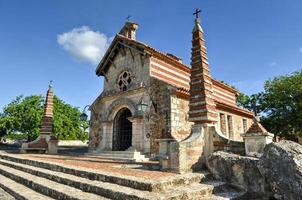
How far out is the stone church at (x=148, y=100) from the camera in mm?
9508

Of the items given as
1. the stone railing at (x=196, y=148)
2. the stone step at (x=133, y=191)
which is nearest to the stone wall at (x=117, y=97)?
the stone railing at (x=196, y=148)

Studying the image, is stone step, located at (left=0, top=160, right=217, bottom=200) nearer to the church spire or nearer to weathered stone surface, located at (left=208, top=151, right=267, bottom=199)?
weathered stone surface, located at (left=208, top=151, right=267, bottom=199)

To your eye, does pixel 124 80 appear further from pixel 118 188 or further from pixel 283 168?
pixel 283 168

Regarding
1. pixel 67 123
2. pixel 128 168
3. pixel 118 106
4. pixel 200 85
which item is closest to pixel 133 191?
pixel 128 168

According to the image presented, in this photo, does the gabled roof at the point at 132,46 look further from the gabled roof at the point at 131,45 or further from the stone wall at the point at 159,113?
the stone wall at the point at 159,113

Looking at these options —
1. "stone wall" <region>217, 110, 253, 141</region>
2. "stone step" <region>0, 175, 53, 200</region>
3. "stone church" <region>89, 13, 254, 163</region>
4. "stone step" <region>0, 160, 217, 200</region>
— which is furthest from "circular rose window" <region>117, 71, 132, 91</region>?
"stone step" <region>0, 160, 217, 200</region>

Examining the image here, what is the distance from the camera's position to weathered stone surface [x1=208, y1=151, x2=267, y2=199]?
6.62 m

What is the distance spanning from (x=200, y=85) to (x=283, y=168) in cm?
403

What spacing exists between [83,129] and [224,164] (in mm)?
40574

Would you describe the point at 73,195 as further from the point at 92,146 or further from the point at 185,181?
the point at 92,146

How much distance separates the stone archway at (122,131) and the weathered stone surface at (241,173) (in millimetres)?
9520

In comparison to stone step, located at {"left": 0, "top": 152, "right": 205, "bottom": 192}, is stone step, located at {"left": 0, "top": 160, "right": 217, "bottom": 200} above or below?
below

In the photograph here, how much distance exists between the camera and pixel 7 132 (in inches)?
1383

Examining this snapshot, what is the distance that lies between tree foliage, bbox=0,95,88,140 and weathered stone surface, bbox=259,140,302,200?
32.4 m
